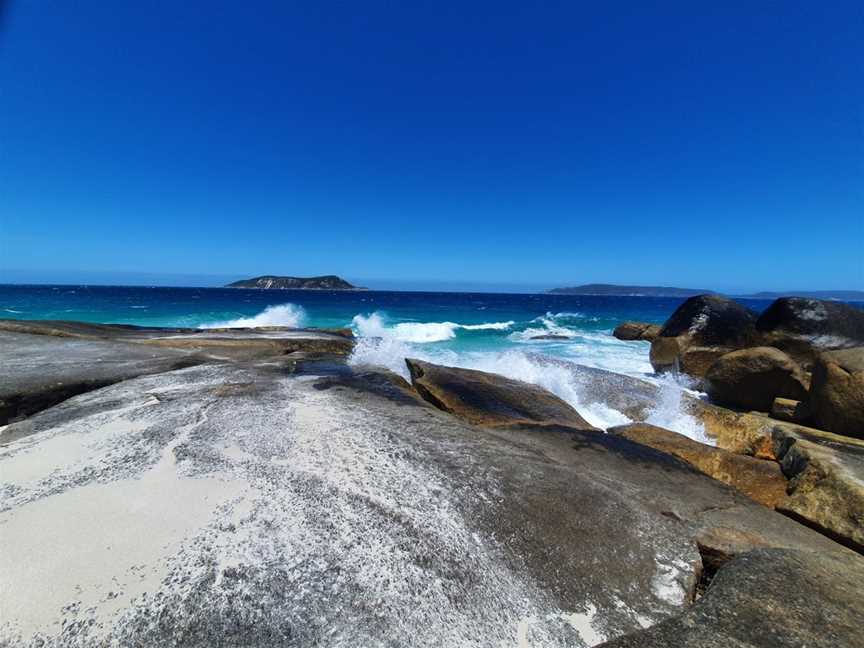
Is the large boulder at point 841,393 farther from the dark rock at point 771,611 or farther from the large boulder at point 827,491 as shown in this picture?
the dark rock at point 771,611

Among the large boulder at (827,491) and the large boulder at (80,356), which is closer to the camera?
the large boulder at (827,491)

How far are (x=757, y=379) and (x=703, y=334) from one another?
148 inches

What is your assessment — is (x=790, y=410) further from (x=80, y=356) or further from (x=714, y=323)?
(x=80, y=356)

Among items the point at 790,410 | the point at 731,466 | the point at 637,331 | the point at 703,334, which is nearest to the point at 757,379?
the point at 790,410

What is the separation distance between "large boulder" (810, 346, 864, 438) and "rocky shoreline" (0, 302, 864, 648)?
0.80ft

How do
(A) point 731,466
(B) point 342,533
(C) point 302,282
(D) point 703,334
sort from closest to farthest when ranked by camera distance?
1. (B) point 342,533
2. (A) point 731,466
3. (D) point 703,334
4. (C) point 302,282

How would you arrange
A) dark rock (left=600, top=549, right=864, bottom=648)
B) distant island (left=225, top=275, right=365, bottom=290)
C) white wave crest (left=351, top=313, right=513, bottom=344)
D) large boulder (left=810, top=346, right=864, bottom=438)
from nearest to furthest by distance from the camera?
dark rock (left=600, top=549, right=864, bottom=648)
large boulder (left=810, top=346, right=864, bottom=438)
white wave crest (left=351, top=313, right=513, bottom=344)
distant island (left=225, top=275, right=365, bottom=290)

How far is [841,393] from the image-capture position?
263 inches

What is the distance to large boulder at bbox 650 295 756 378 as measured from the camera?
12445 millimetres

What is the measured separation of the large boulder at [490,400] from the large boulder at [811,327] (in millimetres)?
7936

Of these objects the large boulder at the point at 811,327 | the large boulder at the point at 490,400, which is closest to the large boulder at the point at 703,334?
the large boulder at the point at 811,327

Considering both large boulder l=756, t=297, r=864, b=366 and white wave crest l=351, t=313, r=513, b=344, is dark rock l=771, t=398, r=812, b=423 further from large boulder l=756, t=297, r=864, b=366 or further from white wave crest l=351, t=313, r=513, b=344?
white wave crest l=351, t=313, r=513, b=344

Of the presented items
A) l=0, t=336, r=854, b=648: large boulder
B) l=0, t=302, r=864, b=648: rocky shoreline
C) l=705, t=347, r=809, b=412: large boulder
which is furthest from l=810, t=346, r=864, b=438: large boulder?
l=0, t=336, r=854, b=648: large boulder

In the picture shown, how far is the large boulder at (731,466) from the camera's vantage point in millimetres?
4660
